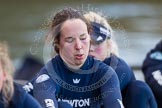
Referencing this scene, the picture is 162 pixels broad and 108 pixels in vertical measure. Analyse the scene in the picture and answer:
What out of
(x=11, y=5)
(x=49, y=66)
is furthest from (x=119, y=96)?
(x=11, y=5)

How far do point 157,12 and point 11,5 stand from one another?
12.4ft

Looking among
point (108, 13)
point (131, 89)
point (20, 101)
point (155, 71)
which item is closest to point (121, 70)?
point (131, 89)

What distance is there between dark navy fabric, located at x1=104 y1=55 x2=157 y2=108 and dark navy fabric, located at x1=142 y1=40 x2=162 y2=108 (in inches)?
20.5

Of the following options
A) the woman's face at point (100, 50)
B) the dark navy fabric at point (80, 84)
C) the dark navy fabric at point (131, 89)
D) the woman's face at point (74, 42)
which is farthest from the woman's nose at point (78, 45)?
the dark navy fabric at point (131, 89)

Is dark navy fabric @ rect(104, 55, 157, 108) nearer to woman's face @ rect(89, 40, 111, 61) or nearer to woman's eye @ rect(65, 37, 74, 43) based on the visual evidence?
woman's face @ rect(89, 40, 111, 61)

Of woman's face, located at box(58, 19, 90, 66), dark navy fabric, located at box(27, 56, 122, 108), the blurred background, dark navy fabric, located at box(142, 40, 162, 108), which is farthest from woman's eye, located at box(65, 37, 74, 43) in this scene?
the blurred background

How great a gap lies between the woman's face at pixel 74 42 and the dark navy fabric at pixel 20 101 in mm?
384

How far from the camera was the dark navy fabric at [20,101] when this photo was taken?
125 inches

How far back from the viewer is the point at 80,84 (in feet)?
11.8

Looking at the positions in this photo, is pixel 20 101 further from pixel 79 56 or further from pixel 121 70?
pixel 121 70

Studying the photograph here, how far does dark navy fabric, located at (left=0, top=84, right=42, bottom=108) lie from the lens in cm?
318

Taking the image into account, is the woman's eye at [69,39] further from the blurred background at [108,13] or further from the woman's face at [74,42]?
the blurred background at [108,13]

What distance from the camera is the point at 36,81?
11.9 ft

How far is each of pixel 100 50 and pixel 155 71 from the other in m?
0.72
